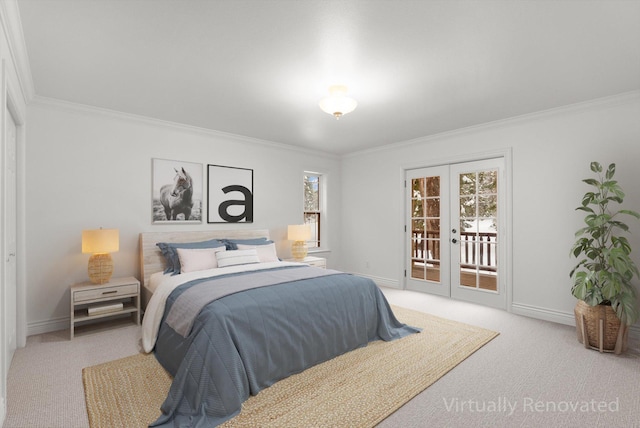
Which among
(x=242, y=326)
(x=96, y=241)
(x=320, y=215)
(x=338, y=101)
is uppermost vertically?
(x=338, y=101)

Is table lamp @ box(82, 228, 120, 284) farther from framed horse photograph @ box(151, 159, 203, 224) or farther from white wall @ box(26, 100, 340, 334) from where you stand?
framed horse photograph @ box(151, 159, 203, 224)

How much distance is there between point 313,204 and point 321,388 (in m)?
4.09

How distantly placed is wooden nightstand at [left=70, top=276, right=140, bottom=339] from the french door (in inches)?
156

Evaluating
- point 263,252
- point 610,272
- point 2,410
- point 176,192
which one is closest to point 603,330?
point 610,272

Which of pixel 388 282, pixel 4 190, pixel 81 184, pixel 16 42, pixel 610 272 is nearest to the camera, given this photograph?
pixel 4 190

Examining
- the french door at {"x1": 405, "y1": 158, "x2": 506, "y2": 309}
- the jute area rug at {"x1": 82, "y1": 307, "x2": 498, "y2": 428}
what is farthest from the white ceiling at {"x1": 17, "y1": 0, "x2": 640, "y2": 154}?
the jute area rug at {"x1": 82, "y1": 307, "x2": 498, "y2": 428}

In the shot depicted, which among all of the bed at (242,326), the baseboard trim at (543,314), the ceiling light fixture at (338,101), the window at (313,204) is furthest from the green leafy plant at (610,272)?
the window at (313,204)

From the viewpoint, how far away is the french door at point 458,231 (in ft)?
14.4

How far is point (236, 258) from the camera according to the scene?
3.91m

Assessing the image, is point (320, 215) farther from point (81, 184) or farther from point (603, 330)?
point (603, 330)

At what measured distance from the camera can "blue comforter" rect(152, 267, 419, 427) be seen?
2.06m

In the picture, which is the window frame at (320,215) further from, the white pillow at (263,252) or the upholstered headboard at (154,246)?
the upholstered headboard at (154,246)

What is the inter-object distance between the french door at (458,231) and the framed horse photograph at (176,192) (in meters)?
3.28

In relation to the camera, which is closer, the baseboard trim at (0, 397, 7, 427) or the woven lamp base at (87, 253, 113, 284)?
the baseboard trim at (0, 397, 7, 427)
